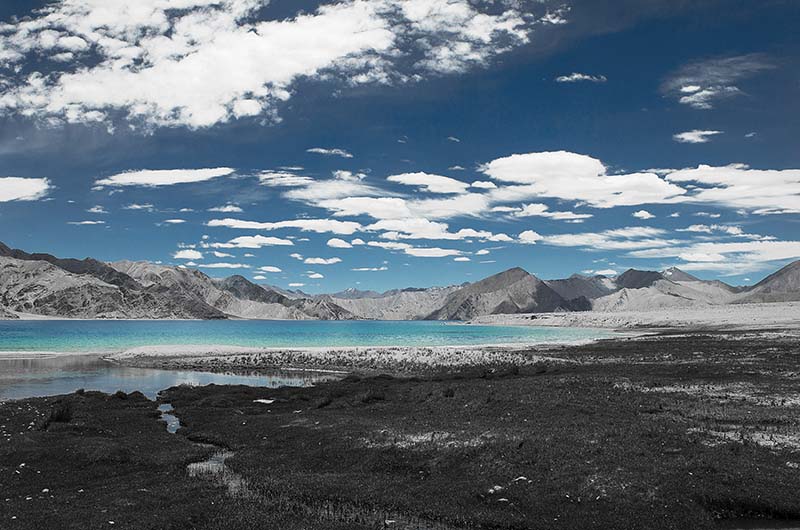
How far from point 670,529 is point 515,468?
216 inches

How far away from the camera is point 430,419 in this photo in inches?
1125

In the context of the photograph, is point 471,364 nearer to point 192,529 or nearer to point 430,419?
point 430,419

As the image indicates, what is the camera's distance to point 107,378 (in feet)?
188

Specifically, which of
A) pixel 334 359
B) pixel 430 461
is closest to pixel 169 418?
pixel 430 461

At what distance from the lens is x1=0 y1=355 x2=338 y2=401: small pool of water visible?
161 ft

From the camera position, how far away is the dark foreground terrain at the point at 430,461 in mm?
16047

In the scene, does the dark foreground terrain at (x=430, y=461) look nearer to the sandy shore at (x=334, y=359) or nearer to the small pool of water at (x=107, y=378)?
the small pool of water at (x=107, y=378)

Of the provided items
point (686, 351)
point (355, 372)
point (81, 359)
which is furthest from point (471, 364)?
point (81, 359)

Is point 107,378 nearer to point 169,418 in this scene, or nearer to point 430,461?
point 169,418

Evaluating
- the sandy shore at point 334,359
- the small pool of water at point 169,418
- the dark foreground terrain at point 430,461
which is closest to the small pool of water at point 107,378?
the sandy shore at point 334,359

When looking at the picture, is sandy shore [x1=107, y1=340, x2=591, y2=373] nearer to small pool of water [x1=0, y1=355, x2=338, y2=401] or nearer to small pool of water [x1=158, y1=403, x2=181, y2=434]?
small pool of water [x1=0, y1=355, x2=338, y2=401]

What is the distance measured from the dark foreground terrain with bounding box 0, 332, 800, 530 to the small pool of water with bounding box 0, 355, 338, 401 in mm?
14489

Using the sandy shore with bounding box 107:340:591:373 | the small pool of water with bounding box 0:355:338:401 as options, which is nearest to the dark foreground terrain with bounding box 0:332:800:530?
the small pool of water with bounding box 0:355:338:401

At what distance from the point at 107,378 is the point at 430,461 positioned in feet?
157
